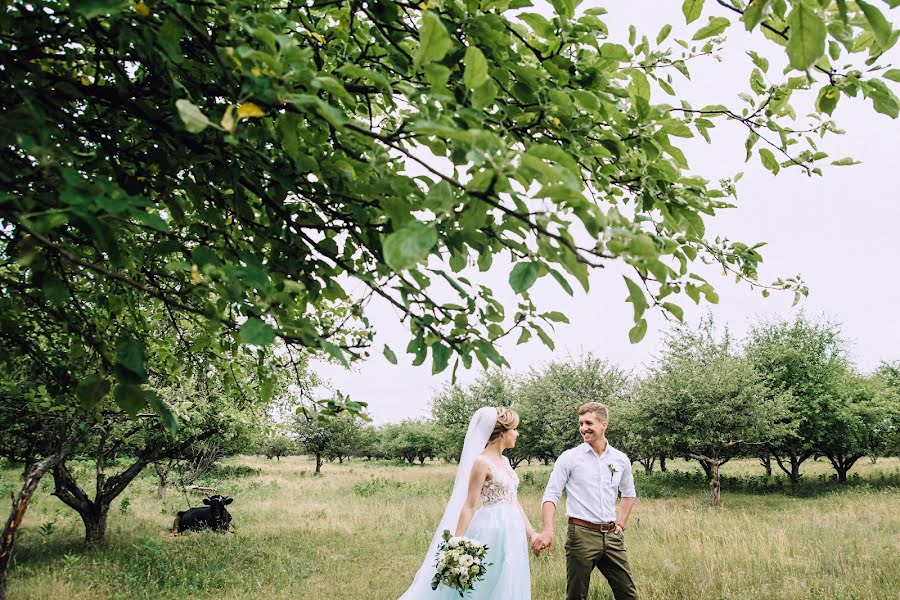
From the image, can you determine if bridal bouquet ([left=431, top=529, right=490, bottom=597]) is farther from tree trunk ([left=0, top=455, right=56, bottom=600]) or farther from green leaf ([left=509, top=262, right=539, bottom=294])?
tree trunk ([left=0, top=455, right=56, bottom=600])

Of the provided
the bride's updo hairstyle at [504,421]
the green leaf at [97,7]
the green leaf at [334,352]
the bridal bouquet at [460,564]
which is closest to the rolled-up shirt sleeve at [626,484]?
the bride's updo hairstyle at [504,421]

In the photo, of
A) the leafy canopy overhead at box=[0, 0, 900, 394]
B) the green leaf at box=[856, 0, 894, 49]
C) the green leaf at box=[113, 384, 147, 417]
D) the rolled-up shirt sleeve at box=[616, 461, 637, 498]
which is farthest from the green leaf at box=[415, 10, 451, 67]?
the rolled-up shirt sleeve at box=[616, 461, 637, 498]

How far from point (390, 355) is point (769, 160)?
175cm

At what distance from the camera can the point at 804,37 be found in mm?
1141

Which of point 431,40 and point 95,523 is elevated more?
point 431,40

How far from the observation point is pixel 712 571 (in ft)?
25.1

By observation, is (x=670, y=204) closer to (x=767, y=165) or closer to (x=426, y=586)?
(x=767, y=165)

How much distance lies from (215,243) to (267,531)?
1280cm

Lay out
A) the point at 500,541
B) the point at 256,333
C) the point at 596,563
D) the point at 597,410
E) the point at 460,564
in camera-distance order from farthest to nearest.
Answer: the point at 597,410, the point at 500,541, the point at 596,563, the point at 460,564, the point at 256,333

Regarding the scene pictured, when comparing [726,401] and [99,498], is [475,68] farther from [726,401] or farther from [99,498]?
[726,401]

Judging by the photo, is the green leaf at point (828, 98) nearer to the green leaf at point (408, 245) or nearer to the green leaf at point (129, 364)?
the green leaf at point (408, 245)

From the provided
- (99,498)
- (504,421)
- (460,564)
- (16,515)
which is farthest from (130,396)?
(99,498)

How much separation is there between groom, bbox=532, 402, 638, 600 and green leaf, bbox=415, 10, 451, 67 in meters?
4.73

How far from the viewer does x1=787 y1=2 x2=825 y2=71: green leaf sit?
3.63 ft
